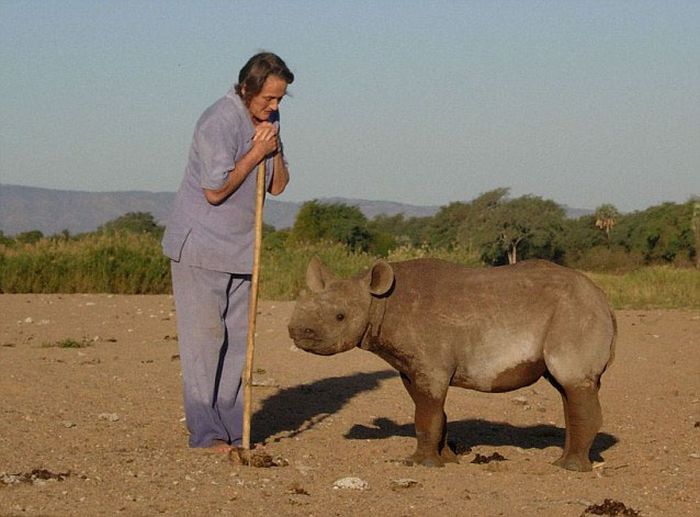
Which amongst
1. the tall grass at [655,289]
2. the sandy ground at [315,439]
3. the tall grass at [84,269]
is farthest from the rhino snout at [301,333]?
the tall grass at [84,269]

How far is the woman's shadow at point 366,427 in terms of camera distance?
8758 mm

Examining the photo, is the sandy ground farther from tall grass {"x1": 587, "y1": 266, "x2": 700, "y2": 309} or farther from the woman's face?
tall grass {"x1": 587, "y1": 266, "x2": 700, "y2": 309}

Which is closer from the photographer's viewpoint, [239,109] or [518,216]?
[239,109]

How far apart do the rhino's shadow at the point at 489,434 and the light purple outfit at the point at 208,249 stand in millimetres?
1549

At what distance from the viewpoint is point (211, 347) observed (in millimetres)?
7602

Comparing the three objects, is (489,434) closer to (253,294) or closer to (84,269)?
(253,294)

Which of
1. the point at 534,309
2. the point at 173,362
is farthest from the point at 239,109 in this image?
the point at 173,362

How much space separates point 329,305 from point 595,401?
5.89 ft

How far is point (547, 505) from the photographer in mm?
6168

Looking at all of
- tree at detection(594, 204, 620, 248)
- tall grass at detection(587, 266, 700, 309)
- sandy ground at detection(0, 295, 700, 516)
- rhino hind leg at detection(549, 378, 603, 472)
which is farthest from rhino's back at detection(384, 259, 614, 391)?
tree at detection(594, 204, 620, 248)

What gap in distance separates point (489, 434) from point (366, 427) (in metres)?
0.98

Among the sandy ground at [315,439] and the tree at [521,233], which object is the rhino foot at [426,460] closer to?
the sandy ground at [315,439]

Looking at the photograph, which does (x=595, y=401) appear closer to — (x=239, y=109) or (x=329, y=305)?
(x=329, y=305)

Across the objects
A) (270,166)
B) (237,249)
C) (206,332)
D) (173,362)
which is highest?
(270,166)
